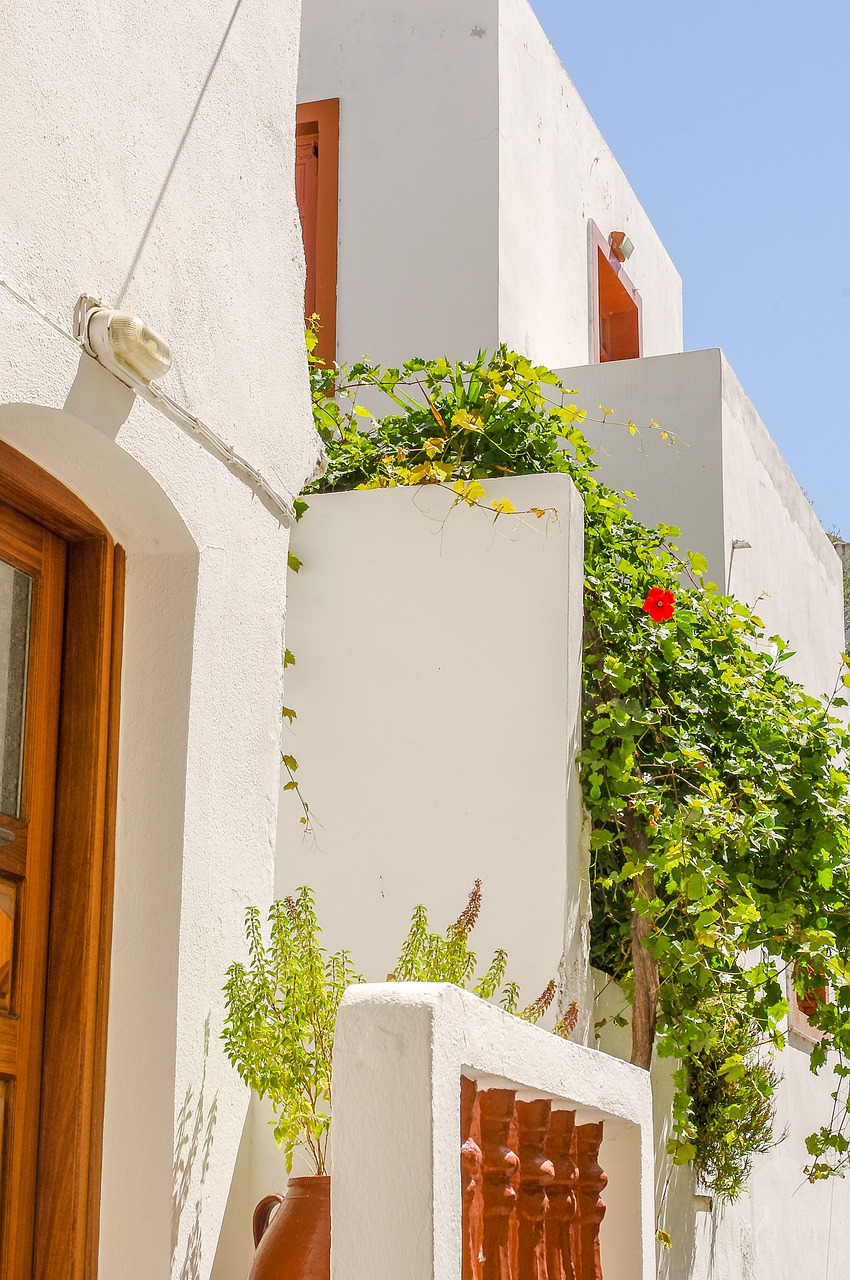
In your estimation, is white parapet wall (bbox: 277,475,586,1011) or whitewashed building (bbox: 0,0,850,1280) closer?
whitewashed building (bbox: 0,0,850,1280)

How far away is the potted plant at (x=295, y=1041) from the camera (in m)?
3.27

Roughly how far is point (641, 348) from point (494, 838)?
678 cm

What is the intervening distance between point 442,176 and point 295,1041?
6.04 metres

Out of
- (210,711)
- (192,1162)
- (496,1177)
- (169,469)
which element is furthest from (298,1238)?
(169,469)

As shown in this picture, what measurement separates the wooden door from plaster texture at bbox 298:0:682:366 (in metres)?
5.07

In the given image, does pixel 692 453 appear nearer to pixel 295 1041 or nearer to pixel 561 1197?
pixel 295 1041

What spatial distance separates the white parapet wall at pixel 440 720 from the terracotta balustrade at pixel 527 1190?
5.08 feet

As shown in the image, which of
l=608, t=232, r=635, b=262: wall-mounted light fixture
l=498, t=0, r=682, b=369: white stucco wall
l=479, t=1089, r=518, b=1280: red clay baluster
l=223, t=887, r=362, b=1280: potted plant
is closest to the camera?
l=479, t=1089, r=518, b=1280: red clay baluster

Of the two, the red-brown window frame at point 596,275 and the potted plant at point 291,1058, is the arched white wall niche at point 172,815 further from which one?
the red-brown window frame at point 596,275

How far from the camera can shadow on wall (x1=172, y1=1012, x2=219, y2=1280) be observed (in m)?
3.28

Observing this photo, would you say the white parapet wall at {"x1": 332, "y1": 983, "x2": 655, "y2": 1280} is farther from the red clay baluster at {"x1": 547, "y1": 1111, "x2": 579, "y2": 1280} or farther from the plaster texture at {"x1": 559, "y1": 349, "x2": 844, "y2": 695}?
the plaster texture at {"x1": 559, "y1": 349, "x2": 844, "y2": 695}

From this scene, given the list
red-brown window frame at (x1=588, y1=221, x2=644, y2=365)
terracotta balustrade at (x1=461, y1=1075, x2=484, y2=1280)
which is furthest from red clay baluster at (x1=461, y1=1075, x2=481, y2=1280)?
red-brown window frame at (x1=588, y1=221, x2=644, y2=365)

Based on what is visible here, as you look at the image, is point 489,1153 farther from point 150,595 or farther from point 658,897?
point 658,897

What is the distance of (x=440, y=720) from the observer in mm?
5035
